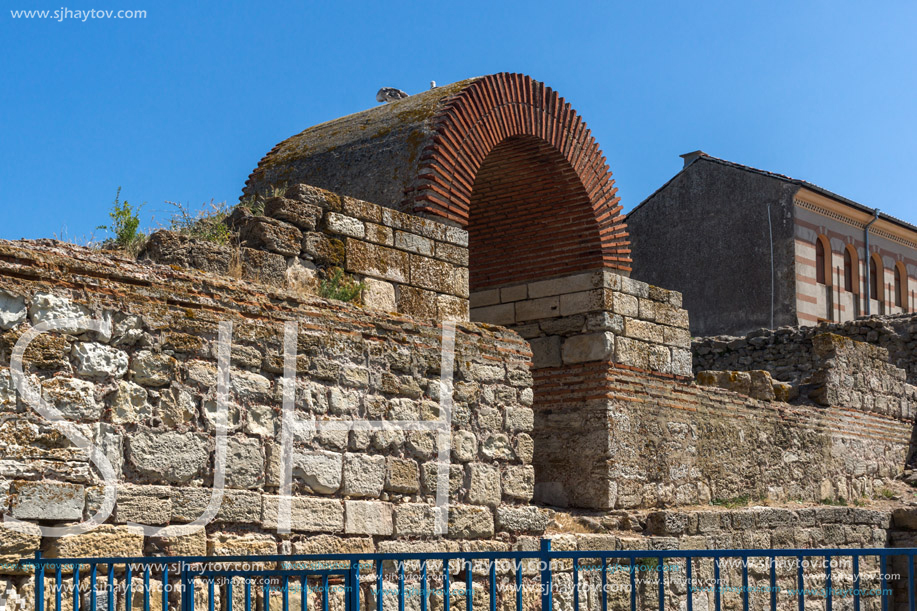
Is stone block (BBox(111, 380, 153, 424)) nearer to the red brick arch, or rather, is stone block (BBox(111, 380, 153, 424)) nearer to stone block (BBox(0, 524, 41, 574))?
stone block (BBox(0, 524, 41, 574))

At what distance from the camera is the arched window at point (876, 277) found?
2439 cm

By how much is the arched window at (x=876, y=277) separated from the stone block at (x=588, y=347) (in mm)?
17734

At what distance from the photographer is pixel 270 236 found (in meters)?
6.52

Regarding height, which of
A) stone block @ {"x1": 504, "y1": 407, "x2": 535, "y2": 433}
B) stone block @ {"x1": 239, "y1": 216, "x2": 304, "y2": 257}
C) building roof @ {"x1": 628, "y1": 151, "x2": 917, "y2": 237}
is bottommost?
stone block @ {"x1": 504, "y1": 407, "x2": 535, "y2": 433}

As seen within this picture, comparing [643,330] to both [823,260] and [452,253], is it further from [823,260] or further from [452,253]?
[823,260]

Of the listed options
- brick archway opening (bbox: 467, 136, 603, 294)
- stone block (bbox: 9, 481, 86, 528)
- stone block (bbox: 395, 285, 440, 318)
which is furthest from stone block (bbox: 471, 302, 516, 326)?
stone block (bbox: 9, 481, 86, 528)

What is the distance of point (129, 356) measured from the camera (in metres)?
5.16

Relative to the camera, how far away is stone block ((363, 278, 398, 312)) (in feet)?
23.1

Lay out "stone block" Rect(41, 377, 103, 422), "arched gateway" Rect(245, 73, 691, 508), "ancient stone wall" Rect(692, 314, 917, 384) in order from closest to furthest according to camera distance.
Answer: "stone block" Rect(41, 377, 103, 422)
"arched gateway" Rect(245, 73, 691, 508)
"ancient stone wall" Rect(692, 314, 917, 384)

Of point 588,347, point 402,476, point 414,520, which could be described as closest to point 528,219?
point 588,347

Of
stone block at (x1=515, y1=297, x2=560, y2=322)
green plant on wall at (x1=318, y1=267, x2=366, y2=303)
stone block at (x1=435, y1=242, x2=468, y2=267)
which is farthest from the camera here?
stone block at (x1=515, y1=297, x2=560, y2=322)

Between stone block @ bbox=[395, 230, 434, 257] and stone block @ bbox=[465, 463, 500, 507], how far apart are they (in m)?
1.65

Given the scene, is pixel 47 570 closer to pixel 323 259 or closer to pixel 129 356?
pixel 129 356

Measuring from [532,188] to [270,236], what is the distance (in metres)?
3.53
